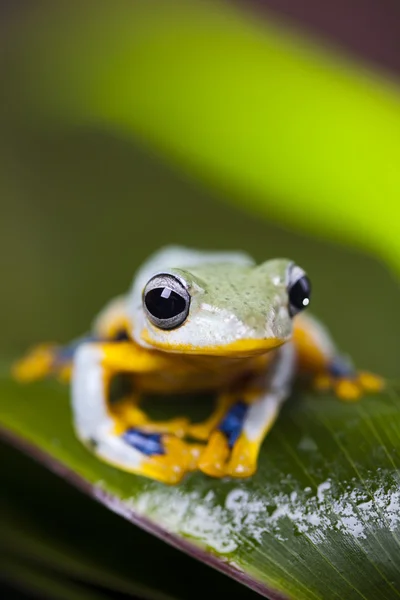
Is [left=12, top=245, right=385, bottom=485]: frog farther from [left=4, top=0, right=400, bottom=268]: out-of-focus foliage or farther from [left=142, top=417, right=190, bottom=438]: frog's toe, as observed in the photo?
[left=4, top=0, right=400, bottom=268]: out-of-focus foliage

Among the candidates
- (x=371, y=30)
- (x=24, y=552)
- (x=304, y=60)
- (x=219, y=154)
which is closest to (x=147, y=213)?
(x=219, y=154)

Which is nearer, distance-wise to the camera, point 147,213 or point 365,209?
point 365,209

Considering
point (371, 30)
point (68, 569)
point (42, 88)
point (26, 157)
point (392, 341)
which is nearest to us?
point (68, 569)

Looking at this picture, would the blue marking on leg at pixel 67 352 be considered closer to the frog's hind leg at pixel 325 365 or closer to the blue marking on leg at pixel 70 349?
the blue marking on leg at pixel 70 349

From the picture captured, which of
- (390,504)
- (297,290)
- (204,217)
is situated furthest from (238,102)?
(390,504)

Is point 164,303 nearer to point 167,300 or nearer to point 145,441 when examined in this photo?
point 167,300

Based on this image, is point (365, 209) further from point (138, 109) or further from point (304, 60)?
point (138, 109)

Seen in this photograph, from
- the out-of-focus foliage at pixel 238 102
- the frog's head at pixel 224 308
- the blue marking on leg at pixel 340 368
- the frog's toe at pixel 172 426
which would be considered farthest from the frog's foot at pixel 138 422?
the out-of-focus foliage at pixel 238 102
